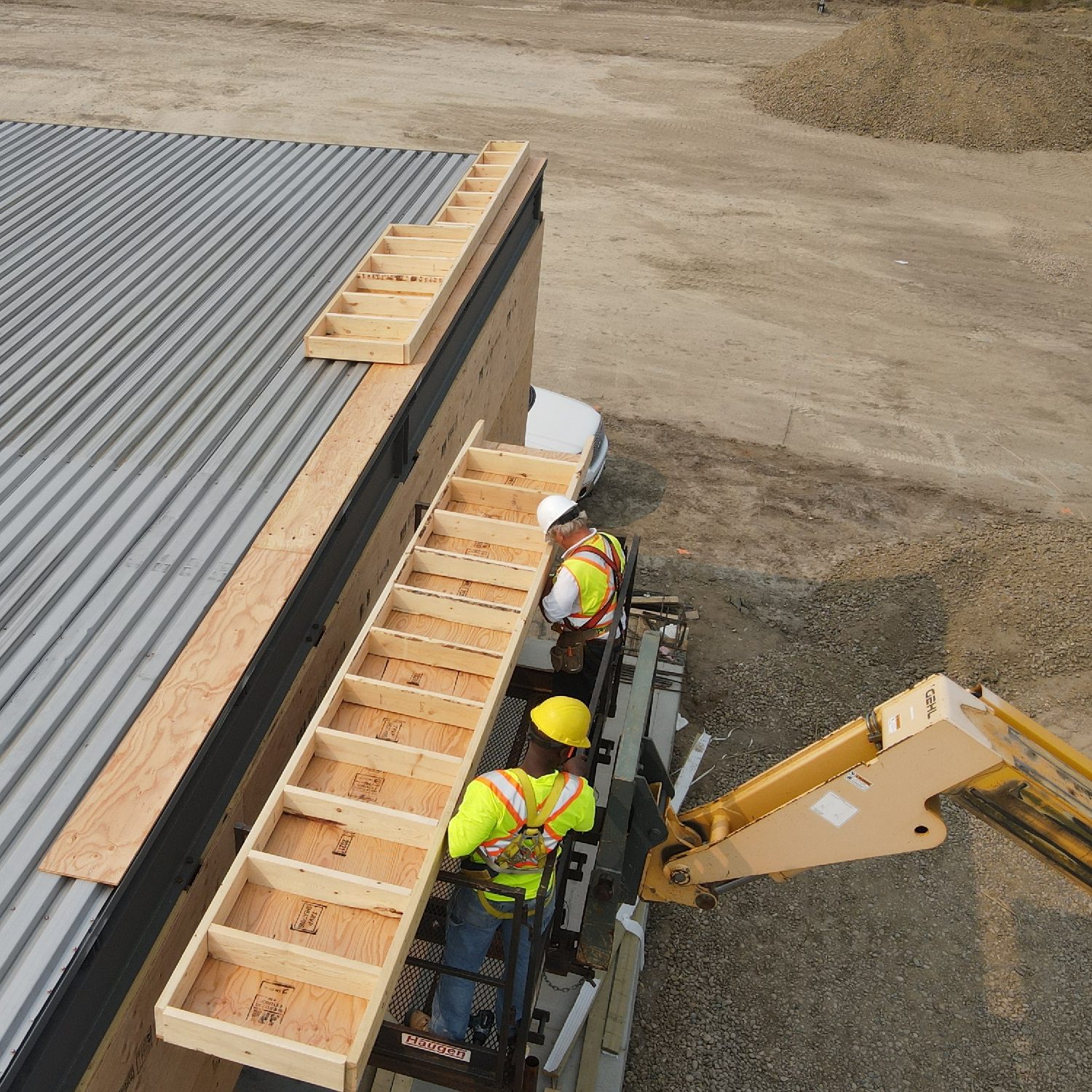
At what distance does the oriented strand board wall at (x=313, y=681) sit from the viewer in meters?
5.66

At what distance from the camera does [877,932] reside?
10.6 meters

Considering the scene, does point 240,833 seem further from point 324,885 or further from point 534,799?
point 534,799

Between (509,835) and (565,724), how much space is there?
76 cm

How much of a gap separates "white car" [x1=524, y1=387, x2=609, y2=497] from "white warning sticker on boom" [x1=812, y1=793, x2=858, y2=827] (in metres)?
10.0

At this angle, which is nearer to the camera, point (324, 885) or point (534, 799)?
point (324, 885)

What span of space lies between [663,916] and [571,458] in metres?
5.35

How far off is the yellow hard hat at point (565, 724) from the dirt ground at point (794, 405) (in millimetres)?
4999

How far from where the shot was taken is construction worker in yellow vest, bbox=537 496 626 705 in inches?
297

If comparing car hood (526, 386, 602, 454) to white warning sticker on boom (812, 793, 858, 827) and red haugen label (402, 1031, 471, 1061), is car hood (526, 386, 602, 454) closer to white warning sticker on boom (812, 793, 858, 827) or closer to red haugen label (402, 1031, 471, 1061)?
white warning sticker on boom (812, 793, 858, 827)

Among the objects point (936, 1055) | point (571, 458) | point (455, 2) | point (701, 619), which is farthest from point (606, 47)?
point (936, 1055)

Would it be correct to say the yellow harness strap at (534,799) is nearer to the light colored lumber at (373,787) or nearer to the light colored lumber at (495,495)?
the light colored lumber at (373,787)

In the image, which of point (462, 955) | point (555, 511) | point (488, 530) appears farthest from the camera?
point (488, 530)

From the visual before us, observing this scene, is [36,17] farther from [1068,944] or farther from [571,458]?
[1068,944]

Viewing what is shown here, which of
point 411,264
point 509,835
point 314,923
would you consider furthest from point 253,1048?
point 411,264
